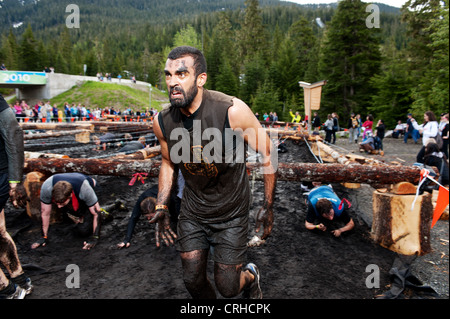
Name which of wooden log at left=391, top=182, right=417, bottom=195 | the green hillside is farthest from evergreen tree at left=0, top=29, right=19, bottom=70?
wooden log at left=391, top=182, right=417, bottom=195

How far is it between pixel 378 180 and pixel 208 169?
3.28 m

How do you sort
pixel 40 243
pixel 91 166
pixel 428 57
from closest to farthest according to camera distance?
pixel 40 243, pixel 91 166, pixel 428 57

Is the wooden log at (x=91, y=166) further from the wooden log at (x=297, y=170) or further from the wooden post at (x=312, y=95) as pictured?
the wooden post at (x=312, y=95)

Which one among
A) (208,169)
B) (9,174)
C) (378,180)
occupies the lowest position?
(378,180)

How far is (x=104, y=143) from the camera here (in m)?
11.9

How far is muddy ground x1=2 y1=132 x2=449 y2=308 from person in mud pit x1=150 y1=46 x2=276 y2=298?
0.99 meters

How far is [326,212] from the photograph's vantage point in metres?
4.57

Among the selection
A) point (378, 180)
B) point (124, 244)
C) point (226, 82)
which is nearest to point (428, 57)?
point (226, 82)

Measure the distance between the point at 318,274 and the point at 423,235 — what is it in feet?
5.86

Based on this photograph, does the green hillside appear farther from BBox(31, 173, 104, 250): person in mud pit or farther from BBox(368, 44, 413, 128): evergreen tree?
BBox(31, 173, 104, 250): person in mud pit

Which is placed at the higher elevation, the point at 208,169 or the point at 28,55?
the point at 28,55

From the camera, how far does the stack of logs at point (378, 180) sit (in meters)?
4.17

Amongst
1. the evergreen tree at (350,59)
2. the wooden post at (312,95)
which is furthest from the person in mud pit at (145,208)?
the evergreen tree at (350,59)

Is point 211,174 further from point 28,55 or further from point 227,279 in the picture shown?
point 28,55
